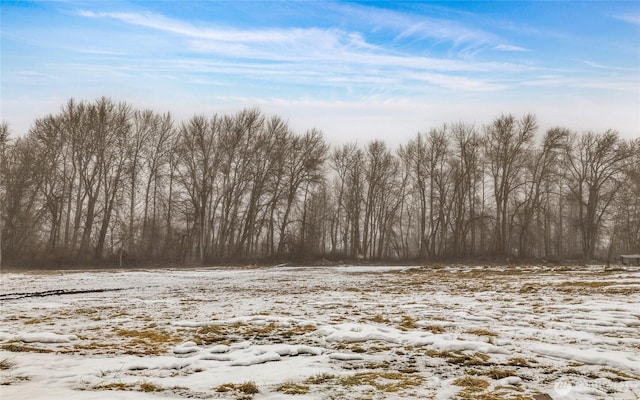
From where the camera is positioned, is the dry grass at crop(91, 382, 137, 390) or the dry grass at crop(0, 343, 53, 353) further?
the dry grass at crop(0, 343, 53, 353)

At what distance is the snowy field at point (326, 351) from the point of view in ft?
14.3

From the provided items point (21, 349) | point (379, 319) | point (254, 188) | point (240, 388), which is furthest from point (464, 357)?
point (254, 188)

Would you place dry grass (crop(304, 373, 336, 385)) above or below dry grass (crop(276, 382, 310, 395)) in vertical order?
below

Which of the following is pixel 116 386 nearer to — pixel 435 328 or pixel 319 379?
pixel 319 379

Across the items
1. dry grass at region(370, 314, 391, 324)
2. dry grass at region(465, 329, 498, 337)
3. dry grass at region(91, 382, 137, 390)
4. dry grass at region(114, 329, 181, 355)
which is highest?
dry grass at region(465, 329, 498, 337)

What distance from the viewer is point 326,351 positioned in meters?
6.08

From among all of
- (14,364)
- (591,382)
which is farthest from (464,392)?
(14,364)

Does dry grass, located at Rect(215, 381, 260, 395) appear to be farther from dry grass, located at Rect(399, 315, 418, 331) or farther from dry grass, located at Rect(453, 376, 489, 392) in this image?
dry grass, located at Rect(399, 315, 418, 331)

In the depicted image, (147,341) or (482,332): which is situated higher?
(482,332)

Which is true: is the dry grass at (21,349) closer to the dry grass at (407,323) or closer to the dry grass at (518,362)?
the dry grass at (407,323)

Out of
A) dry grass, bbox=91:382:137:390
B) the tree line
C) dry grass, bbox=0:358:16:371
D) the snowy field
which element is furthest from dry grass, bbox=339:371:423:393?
the tree line

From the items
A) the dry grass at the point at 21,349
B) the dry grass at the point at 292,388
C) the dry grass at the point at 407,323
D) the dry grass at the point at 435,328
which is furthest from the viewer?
the dry grass at the point at 407,323

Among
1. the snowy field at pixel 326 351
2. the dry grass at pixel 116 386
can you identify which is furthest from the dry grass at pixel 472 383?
the dry grass at pixel 116 386

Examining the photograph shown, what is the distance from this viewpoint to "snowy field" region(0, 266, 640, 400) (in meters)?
4.37
